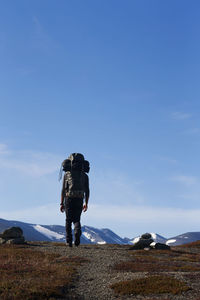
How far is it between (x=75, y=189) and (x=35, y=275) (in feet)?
38.1

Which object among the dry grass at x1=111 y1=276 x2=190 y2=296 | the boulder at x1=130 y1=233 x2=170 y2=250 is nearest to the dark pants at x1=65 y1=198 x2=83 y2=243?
the boulder at x1=130 y1=233 x2=170 y2=250

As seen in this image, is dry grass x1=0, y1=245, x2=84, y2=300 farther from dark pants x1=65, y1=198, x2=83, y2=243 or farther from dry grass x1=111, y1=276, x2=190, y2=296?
dark pants x1=65, y1=198, x2=83, y2=243

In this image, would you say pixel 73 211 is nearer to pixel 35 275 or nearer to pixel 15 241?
pixel 15 241

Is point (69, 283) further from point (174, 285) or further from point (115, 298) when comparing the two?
point (174, 285)

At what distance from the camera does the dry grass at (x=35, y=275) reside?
1369 centimetres

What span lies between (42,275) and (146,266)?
6.46 meters

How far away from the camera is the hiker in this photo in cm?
2855

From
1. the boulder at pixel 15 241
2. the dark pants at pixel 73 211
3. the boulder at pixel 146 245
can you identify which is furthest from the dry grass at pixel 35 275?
the boulder at pixel 146 245

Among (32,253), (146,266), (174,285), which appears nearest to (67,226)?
(32,253)

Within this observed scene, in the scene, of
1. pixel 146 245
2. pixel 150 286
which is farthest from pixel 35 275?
pixel 146 245

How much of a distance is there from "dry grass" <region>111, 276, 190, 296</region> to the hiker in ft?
42.2

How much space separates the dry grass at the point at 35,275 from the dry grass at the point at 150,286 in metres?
2.28

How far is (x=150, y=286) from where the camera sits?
1529 centimetres

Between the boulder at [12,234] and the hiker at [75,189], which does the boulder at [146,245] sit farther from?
the boulder at [12,234]
